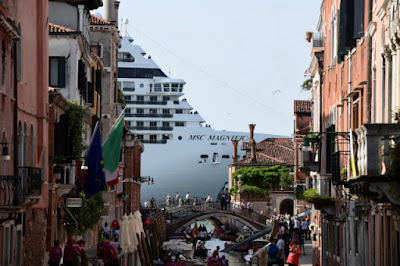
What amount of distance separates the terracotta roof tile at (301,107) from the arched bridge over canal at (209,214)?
21.3 m

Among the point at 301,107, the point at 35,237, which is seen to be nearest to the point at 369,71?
the point at 35,237

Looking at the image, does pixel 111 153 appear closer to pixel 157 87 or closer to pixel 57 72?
pixel 57 72

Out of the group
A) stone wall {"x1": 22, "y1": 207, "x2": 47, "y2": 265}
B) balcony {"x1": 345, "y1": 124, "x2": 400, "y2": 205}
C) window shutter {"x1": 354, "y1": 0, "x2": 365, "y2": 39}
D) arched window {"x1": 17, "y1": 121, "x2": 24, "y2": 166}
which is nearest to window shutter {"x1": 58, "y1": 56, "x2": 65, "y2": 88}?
stone wall {"x1": 22, "y1": 207, "x2": 47, "y2": 265}

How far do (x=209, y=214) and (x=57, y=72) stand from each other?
175 ft

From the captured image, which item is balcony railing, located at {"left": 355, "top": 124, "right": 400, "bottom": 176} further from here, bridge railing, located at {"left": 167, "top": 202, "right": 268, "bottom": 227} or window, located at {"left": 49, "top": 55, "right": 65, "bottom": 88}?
bridge railing, located at {"left": 167, "top": 202, "right": 268, "bottom": 227}

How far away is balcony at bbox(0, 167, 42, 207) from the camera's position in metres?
23.0

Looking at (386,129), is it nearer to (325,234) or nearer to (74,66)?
(325,234)

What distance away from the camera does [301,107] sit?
67.9m

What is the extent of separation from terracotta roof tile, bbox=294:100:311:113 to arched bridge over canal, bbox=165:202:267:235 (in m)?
21.3

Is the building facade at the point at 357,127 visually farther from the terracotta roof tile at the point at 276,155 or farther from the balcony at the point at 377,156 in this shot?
the terracotta roof tile at the point at 276,155

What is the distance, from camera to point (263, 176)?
106 meters

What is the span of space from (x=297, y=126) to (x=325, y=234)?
30.9 m

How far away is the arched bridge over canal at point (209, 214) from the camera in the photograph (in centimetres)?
8931

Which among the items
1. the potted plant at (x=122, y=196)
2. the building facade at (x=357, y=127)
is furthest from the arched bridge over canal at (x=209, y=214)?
the building facade at (x=357, y=127)
